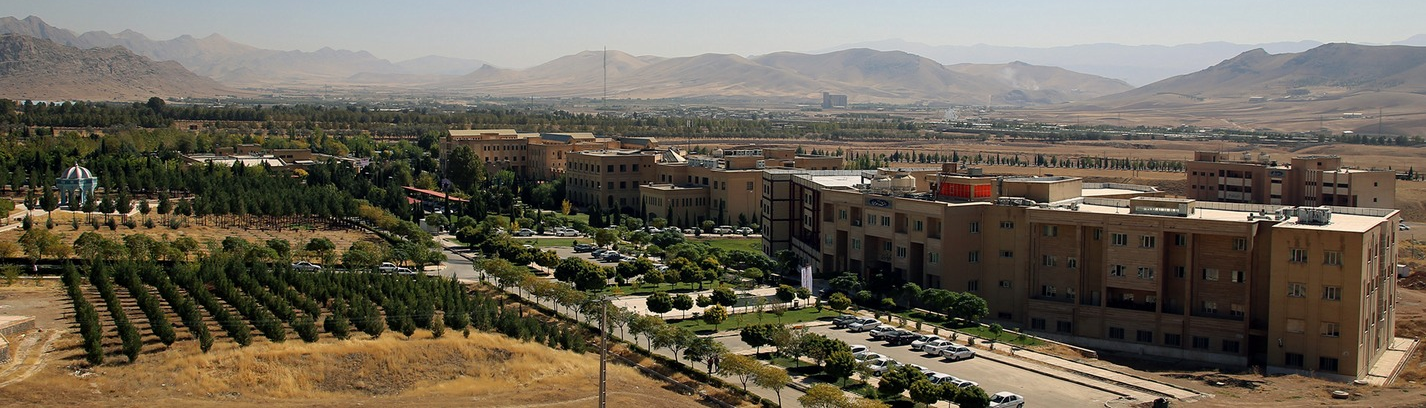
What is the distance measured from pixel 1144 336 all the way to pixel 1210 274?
2233 millimetres

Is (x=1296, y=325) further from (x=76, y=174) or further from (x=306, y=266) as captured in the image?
(x=76, y=174)

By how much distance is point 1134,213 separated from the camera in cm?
3584

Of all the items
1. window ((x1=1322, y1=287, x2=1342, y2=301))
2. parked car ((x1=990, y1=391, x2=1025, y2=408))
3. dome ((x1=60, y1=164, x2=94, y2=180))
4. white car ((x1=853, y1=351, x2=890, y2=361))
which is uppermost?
dome ((x1=60, y1=164, x2=94, y2=180))

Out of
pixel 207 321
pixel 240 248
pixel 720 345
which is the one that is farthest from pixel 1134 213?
pixel 240 248

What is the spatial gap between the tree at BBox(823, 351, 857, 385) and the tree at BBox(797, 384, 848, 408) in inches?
119

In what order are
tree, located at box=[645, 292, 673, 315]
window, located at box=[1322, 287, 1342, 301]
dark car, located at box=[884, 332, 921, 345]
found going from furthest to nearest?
tree, located at box=[645, 292, 673, 315] < dark car, located at box=[884, 332, 921, 345] < window, located at box=[1322, 287, 1342, 301]

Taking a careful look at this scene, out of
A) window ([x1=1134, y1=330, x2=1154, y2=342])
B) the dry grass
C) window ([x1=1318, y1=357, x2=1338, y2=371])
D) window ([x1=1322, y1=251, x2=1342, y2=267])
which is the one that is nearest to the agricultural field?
the dry grass

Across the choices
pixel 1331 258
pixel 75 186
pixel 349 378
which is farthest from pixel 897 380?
pixel 75 186

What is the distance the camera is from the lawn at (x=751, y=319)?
117 ft

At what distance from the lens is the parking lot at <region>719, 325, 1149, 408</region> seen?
28781 mm

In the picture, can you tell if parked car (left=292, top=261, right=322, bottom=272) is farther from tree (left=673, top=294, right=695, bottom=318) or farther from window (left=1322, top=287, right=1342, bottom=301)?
window (left=1322, top=287, right=1342, bottom=301)

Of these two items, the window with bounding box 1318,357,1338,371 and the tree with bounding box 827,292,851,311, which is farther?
the tree with bounding box 827,292,851,311

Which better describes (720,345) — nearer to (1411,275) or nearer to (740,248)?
(740,248)

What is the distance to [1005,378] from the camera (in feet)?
99.7
